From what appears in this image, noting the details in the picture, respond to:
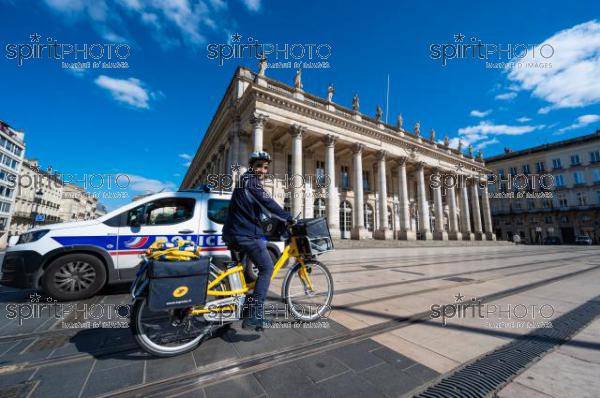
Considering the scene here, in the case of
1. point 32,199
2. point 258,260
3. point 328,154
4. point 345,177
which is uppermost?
point 328,154

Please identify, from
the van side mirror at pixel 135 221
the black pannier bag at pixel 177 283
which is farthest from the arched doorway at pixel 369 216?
the black pannier bag at pixel 177 283

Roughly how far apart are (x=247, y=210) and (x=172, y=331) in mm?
1494

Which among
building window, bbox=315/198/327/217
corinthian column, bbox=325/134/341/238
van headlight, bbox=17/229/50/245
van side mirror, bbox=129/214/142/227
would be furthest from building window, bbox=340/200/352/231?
van headlight, bbox=17/229/50/245

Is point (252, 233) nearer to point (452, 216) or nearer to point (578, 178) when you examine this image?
point (452, 216)

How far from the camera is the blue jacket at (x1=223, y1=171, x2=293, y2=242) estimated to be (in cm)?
269

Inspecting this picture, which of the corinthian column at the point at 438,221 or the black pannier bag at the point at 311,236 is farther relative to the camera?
the corinthian column at the point at 438,221

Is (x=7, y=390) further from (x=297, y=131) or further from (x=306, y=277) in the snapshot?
(x=297, y=131)

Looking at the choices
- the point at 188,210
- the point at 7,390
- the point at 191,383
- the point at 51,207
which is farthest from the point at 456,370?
the point at 51,207

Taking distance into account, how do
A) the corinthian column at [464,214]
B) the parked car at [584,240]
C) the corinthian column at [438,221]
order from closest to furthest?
1. the corinthian column at [438,221]
2. the corinthian column at [464,214]
3. the parked car at [584,240]

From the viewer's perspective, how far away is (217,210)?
16.5 feet

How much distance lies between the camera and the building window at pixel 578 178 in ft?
137

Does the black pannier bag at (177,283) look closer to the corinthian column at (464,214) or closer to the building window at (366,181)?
the building window at (366,181)

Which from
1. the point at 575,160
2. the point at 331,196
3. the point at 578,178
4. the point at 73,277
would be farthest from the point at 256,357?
the point at 575,160

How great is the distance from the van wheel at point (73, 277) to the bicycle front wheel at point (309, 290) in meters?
3.39
